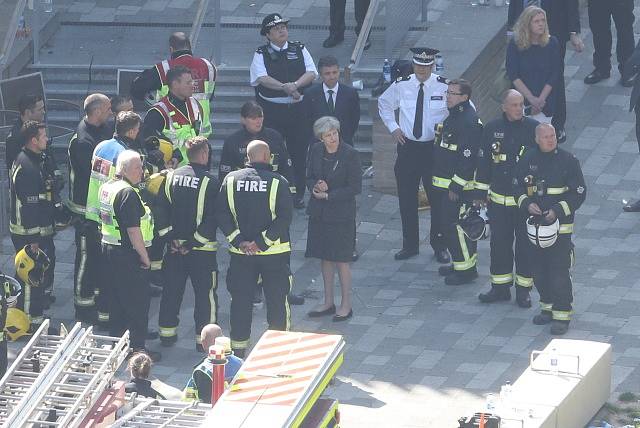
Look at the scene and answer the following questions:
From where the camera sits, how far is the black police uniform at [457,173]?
57.1 ft

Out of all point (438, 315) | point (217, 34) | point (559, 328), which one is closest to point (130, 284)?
point (438, 315)

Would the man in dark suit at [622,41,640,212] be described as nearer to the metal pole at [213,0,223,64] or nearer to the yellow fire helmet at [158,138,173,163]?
the metal pole at [213,0,223,64]

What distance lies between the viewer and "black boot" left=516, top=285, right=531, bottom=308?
17.0 meters

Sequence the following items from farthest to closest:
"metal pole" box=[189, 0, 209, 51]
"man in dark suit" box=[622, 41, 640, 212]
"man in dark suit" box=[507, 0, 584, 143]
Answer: "metal pole" box=[189, 0, 209, 51] → "man in dark suit" box=[507, 0, 584, 143] → "man in dark suit" box=[622, 41, 640, 212]

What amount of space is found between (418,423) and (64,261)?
5.22m

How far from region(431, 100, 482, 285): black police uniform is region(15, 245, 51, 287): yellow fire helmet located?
3.83 m

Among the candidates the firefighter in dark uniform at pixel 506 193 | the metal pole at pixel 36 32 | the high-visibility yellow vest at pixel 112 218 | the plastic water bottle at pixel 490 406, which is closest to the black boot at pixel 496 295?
the firefighter in dark uniform at pixel 506 193

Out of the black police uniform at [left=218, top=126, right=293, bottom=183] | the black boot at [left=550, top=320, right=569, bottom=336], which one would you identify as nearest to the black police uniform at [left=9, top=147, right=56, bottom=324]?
the black police uniform at [left=218, top=126, right=293, bottom=183]

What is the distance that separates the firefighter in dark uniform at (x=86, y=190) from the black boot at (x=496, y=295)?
349cm

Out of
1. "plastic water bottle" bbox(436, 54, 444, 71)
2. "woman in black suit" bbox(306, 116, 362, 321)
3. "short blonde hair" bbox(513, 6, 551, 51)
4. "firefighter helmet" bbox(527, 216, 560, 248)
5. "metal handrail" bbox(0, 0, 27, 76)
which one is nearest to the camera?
"firefighter helmet" bbox(527, 216, 560, 248)

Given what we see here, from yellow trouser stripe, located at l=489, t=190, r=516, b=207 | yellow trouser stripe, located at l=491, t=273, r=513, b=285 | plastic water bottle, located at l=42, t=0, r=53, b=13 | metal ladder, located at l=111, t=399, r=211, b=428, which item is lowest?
yellow trouser stripe, located at l=491, t=273, r=513, b=285

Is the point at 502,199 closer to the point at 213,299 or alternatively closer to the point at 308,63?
the point at 213,299

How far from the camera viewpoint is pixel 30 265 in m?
16.9

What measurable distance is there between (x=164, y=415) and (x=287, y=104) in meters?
6.61
